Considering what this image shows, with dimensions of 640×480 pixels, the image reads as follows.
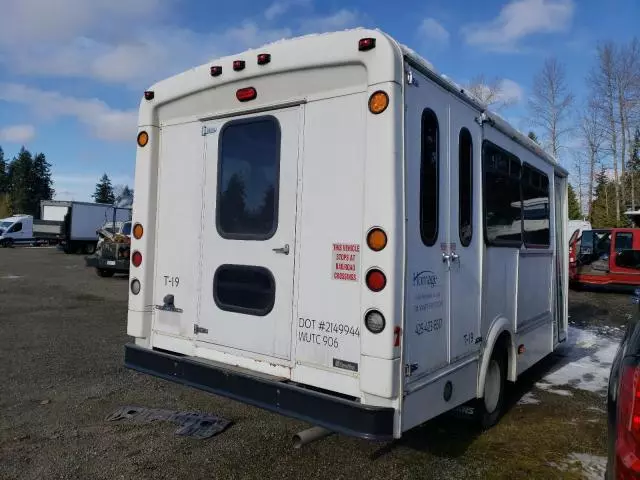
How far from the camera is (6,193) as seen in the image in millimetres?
85188

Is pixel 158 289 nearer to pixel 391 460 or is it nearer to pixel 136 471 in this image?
pixel 136 471

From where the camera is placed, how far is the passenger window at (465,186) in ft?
12.9

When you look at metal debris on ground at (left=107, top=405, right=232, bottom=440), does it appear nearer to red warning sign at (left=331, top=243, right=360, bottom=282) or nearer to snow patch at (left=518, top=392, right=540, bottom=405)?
red warning sign at (left=331, top=243, right=360, bottom=282)

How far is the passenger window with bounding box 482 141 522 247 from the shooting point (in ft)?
14.4

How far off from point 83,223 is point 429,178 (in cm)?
3057

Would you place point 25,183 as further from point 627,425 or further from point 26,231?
point 627,425

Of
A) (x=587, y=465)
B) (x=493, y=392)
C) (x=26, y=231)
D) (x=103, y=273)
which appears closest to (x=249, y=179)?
(x=493, y=392)

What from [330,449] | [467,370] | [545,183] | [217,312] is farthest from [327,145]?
[545,183]

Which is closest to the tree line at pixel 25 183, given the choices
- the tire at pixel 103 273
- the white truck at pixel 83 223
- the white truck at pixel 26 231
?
the white truck at pixel 26 231

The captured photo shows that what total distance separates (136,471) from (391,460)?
5.88 feet

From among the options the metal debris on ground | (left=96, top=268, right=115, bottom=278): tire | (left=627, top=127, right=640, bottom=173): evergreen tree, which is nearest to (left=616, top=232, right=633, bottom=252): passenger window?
the metal debris on ground

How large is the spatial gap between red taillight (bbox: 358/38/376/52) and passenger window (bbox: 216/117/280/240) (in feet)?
2.82

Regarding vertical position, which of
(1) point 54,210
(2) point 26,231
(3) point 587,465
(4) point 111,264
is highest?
(1) point 54,210

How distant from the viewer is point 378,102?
10.4 feet
